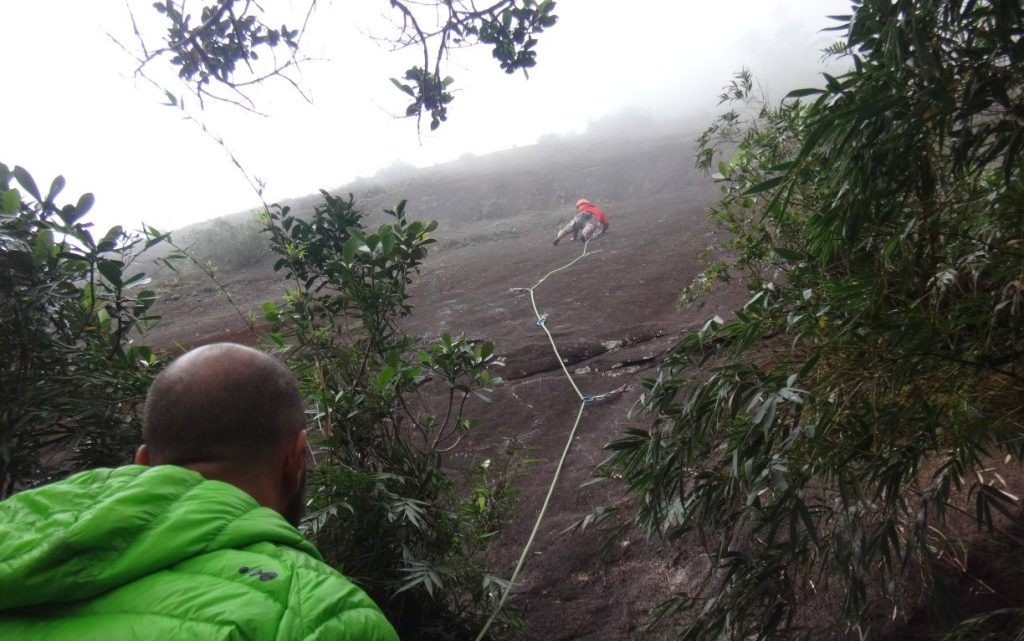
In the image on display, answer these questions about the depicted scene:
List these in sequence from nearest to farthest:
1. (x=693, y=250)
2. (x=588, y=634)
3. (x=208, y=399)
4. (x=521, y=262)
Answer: (x=208, y=399) → (x=588, y=634) → (x=693, y=250) → (x=521, y=262)

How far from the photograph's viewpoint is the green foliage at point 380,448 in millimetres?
2102

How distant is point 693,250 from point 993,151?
6.83 m

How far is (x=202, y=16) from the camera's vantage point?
117 inches

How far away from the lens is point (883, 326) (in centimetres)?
165

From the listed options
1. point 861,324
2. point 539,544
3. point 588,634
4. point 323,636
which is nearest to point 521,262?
point 539,544

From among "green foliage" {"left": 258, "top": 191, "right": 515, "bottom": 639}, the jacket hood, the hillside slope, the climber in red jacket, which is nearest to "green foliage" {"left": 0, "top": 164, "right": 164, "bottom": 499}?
"green foliage" {"left": 258, "top": 191, "right": 515, "bottom": 639}

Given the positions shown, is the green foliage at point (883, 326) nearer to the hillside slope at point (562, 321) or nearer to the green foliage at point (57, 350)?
the hillside slope at point (562, 321)

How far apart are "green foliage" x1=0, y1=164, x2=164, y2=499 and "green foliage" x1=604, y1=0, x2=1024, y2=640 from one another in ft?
5.28

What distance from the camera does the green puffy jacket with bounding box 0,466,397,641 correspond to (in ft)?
2.67

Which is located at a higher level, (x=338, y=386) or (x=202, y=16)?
(x=202, y=16)

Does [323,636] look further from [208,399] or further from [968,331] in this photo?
[968,331]

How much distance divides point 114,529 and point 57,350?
4.84ft

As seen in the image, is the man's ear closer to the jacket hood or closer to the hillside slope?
the jacket hood

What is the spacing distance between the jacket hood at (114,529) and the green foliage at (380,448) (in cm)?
105
